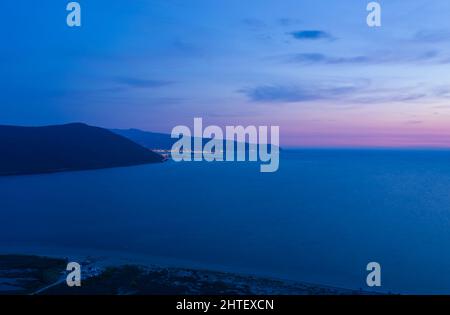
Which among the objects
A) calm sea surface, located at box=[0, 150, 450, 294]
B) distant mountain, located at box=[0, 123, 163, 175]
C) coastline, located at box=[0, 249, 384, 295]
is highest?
distant mountain, located at box=[0, 123, 163, 175]

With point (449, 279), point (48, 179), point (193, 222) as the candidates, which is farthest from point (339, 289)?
point (48, 179)

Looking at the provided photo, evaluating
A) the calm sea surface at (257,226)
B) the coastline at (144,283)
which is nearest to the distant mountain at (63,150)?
the calm sea surface at (257,226)

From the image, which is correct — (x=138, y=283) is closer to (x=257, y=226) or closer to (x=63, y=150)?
(x=257, y=226)

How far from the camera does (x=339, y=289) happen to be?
80.1 ft

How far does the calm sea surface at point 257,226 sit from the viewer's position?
32500 millimetres

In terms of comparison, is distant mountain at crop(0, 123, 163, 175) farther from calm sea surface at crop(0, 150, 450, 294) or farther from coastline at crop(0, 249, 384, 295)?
coastline at crop(0, 249, 384, 295)

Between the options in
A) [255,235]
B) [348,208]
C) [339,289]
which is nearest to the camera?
[339,289]

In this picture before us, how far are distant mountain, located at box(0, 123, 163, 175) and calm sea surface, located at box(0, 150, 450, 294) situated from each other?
2922 centimetres

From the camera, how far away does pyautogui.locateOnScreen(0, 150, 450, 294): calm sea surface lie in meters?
32.5

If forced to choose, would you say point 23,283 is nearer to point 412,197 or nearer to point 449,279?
point 449,279

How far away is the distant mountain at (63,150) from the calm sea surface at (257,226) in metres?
29.2

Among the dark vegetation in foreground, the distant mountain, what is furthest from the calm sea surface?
the distant mountain

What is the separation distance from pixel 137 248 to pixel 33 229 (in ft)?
60.1

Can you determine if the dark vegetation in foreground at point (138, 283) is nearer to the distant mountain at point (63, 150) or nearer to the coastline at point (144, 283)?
the coastline at point (144, 283)
